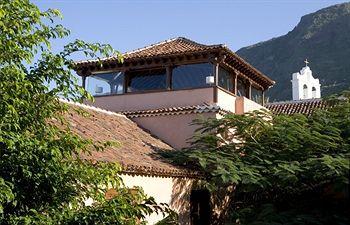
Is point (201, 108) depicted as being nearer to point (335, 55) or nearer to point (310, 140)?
point (310, 140)

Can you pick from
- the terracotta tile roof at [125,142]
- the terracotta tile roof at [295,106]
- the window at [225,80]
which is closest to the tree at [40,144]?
the terracotta tile roof at [125,142]

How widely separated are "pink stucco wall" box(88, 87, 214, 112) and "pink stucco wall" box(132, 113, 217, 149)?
508 millimetres

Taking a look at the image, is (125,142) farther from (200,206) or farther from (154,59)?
(154,59)

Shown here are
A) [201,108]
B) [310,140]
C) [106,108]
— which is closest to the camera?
[310,140]

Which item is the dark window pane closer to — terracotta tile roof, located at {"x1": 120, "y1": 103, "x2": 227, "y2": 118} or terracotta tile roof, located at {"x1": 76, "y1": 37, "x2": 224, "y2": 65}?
terracotta tile roof, located at {"x1": 76, "y1": 37, "x2": 224, "y2": 65}

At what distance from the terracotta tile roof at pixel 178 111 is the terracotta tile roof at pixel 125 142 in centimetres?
39

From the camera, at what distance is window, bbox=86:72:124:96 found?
19.0 m

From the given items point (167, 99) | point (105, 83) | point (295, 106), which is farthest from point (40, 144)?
point (295, 106)

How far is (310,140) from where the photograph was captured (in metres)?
13.7

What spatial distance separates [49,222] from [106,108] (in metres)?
11.7

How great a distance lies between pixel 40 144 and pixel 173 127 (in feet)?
33.2

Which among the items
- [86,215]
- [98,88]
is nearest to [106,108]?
[98,88]

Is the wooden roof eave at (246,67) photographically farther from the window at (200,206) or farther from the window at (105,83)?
the window at (200,206)

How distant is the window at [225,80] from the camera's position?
17969mm
